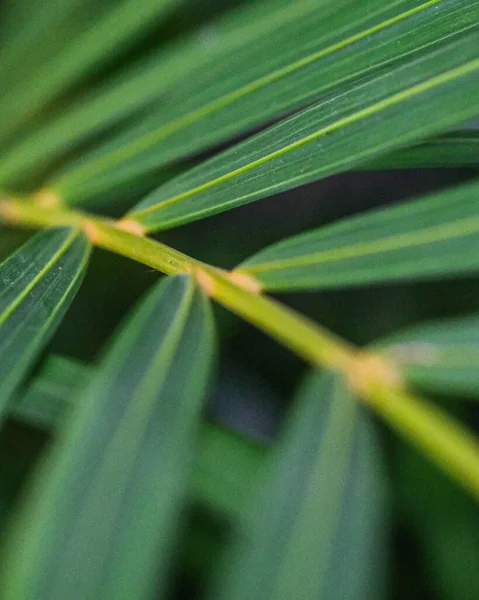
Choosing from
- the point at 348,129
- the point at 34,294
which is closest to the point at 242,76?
the point at 348,129

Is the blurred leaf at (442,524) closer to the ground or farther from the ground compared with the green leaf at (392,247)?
farther from the ground

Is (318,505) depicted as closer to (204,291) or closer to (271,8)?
(204,291)

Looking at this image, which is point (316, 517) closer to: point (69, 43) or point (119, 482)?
point (119, 482)

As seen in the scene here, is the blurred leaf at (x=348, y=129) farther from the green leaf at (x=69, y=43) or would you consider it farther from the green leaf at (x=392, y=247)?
the green leaf at (x=69, y=43)

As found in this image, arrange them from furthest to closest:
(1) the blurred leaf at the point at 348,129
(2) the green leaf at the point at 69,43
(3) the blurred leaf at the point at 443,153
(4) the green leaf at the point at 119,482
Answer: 1. (2) the green leaf at the point at 69,43
2. (3) the blurred leaf at the point at 443,153
3. (1) the blurred leaf at the point at 348,129
4. (4) the green leaf at the point at 119,482

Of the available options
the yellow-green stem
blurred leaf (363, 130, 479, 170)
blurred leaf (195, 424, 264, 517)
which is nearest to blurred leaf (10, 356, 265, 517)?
blurred leaf (195, 424, 264, 517)

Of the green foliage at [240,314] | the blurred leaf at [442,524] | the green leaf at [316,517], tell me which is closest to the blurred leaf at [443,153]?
the green foliage at [240,314]
